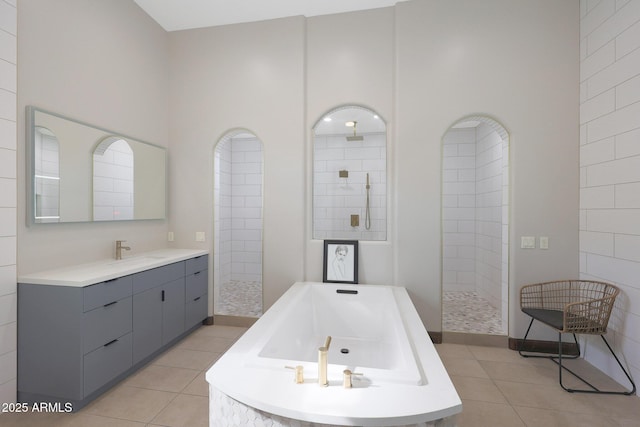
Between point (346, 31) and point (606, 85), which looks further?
point (346, 31)

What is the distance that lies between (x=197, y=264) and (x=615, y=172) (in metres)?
3.63

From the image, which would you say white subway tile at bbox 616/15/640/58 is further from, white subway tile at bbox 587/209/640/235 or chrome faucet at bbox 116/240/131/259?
chrome faucet at bbox 116/240/131/259

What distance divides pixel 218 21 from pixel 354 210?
285 centimetres

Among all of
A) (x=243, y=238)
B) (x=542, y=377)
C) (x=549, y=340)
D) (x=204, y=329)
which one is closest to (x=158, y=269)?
(x=204, y=329)

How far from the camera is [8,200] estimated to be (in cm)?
185

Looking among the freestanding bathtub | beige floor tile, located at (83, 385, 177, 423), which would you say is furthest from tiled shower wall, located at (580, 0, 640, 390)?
beige floor tile, located at (83, 385, 177, 423)

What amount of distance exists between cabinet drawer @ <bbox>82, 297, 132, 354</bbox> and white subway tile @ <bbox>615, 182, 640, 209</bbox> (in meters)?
3.63

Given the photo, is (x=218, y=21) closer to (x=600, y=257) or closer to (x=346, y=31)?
(x=346, y=31)

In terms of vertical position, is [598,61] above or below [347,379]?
above

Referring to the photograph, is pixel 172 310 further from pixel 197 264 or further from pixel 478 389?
pixel 478 389

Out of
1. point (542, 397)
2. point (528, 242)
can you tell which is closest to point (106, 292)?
point (542, 397)

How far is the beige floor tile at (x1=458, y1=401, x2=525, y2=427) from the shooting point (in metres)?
1.75

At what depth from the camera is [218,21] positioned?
3141 mm

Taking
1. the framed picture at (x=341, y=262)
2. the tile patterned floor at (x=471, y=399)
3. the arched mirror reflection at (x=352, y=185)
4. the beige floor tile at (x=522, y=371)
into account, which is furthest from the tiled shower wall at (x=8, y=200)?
the beige floor tile at (x=522, y=371)
